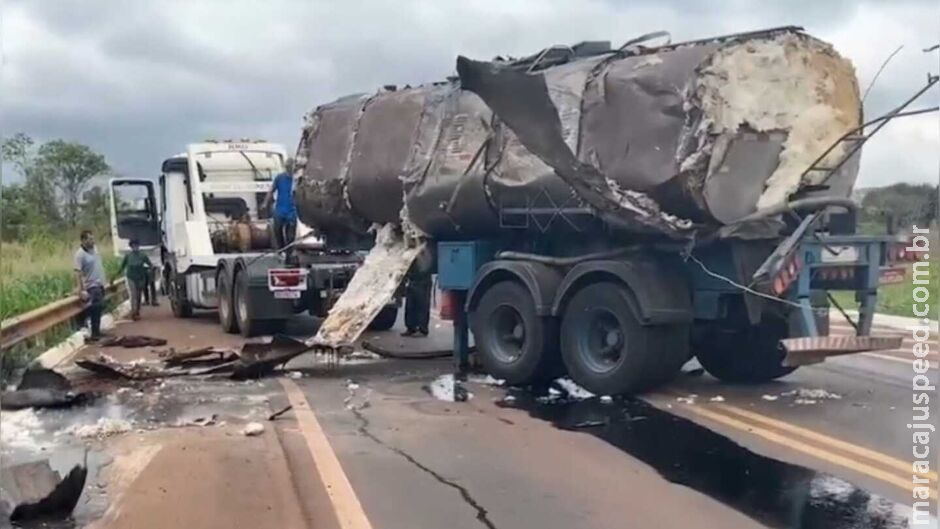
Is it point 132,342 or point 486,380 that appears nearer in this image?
point 486,380

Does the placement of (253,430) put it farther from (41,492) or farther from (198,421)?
(41,492)

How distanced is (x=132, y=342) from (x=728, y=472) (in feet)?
33.5

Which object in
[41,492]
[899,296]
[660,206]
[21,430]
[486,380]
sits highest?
[660,206]

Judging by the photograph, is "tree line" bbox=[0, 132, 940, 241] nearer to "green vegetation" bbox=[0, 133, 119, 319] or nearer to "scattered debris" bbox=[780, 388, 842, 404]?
"green vegetation" bbox=[0, 133, 119, 319]

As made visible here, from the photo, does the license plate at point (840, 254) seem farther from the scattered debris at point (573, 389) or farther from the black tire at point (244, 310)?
the black tire at point (244, 310)

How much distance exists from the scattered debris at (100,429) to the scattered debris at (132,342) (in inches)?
253

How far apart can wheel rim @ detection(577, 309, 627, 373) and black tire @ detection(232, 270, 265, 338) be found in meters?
6.96

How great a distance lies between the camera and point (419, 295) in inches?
629

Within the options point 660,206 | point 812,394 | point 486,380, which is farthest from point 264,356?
point 812,394

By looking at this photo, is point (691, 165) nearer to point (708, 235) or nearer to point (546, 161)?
point (708, 235)

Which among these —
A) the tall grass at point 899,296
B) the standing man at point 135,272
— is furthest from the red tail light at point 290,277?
the tall grass at point 899,296

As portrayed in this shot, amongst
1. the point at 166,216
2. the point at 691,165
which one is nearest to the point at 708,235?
the point at 691,165

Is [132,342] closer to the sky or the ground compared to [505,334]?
closer to the ground

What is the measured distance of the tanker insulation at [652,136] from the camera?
379 inches
